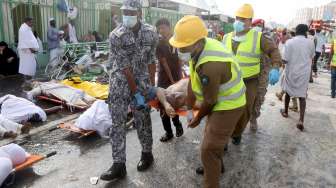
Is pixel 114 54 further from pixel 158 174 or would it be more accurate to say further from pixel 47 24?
pixel 47 24

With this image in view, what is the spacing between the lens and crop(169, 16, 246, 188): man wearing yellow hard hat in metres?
2.75

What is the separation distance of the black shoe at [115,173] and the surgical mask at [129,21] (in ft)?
4.92

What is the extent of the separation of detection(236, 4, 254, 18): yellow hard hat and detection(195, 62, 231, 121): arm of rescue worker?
1955 mm

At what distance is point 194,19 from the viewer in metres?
2.81

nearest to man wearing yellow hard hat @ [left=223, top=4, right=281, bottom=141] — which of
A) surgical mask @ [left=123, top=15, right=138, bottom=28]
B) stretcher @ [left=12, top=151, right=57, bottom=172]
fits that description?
surgical mask @ [left=123, top=15, right=138, bottom=28]

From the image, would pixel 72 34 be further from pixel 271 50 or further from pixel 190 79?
pixel 190 79

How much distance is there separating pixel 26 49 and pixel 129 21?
6.83m

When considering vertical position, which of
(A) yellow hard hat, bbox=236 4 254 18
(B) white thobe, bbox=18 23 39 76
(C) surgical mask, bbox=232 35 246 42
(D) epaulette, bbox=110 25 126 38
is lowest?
(B) white thobe, bbox=18 23 39 76

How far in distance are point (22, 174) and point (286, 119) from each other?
15.8 feet

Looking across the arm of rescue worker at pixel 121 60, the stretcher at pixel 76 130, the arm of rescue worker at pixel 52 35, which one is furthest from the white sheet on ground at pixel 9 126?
the arm of rescue worker at pixel 52 35

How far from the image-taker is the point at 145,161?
393cm

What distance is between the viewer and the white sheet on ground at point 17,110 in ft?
17.3

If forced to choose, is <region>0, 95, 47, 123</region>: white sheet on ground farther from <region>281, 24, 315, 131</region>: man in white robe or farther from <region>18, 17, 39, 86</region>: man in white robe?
<region>281, 24, 315, 131</region>: man in white robe

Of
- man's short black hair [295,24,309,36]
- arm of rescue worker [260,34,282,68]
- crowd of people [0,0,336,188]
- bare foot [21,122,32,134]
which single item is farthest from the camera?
man's short black hair [295,24,309,36]
